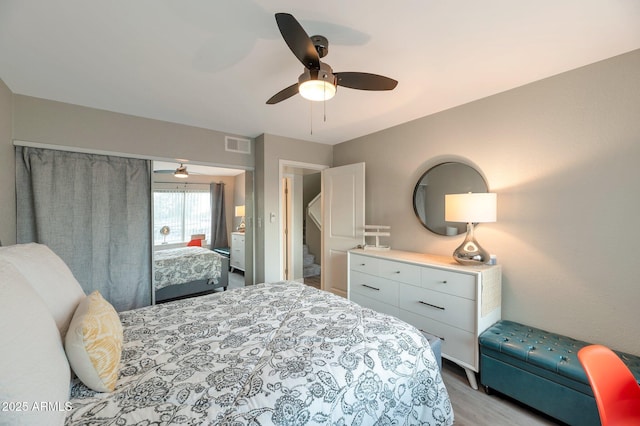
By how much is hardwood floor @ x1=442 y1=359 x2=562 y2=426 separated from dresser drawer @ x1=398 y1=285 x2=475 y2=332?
0.47 metres

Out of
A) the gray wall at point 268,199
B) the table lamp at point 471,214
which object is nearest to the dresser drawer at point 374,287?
the table lamp at point 471,214

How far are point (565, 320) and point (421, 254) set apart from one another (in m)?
1.24

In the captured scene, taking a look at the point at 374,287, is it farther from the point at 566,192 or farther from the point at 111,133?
the point at 111,133

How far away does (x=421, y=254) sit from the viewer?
9.52 feet

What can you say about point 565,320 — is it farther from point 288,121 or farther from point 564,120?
point 288,121

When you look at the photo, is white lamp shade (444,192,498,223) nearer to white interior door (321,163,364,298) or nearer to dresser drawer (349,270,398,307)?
dresser drawer (349,270,398,307)

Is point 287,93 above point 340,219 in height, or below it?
above

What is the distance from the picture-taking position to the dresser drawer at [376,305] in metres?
2.63

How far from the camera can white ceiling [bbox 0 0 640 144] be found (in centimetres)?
142

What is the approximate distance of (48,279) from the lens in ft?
3.77

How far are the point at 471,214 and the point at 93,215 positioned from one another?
3680 mm

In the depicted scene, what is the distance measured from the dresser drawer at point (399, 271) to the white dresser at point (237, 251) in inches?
87.6

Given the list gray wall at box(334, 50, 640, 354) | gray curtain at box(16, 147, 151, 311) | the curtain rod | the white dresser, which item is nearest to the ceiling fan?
gray wall at box(334, 50, 640, 354)

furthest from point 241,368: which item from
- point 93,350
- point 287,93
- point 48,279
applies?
point 287,93
